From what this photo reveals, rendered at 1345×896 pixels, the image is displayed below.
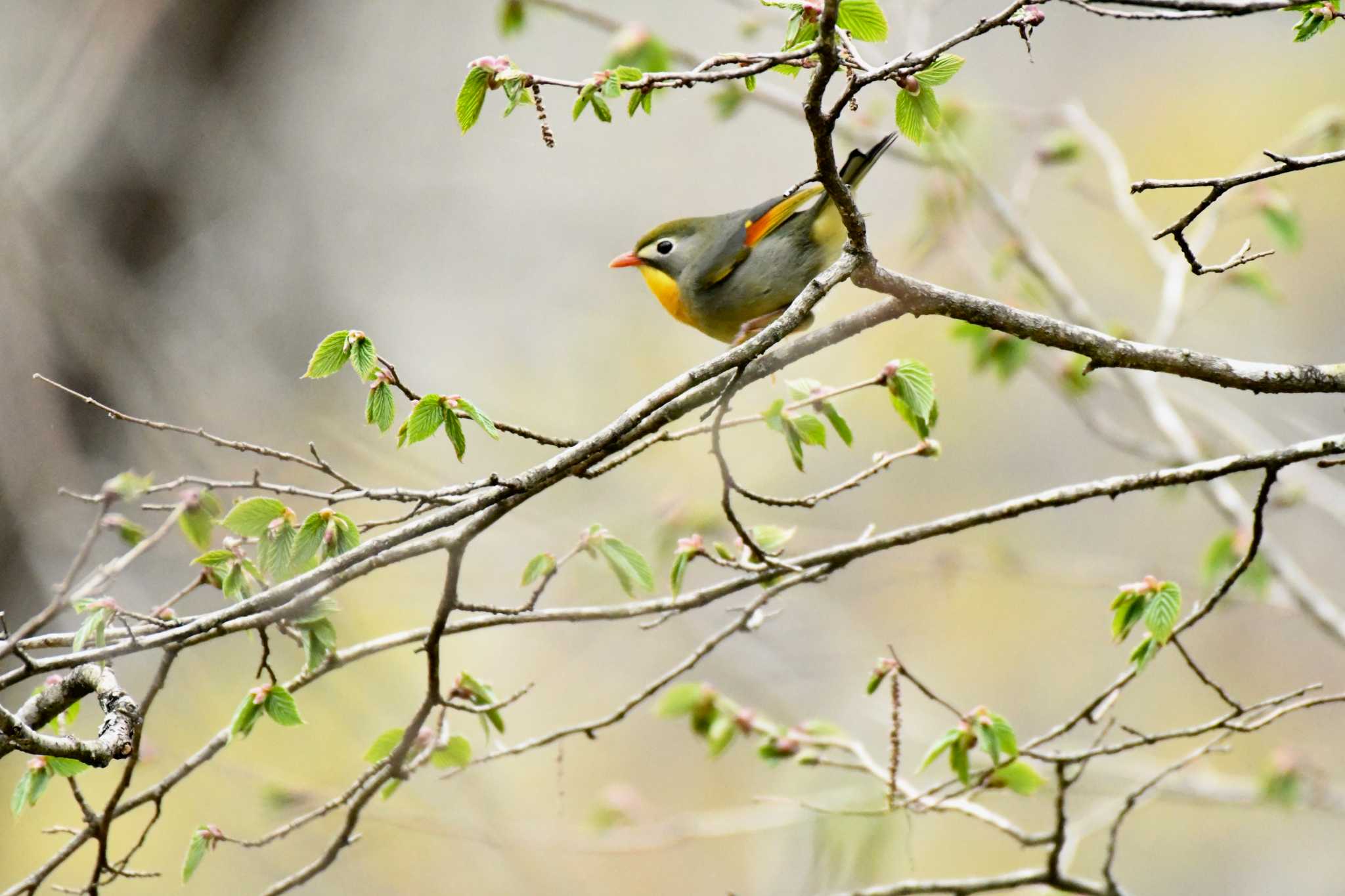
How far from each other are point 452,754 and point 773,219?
1694 millimetres

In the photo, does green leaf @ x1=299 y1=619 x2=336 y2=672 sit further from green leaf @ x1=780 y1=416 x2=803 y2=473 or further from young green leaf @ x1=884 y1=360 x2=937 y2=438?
young green leaf @ x1=884 y1=360 x2=937 y2=438

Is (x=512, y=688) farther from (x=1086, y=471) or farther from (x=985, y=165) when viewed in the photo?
(x=985, y=165)

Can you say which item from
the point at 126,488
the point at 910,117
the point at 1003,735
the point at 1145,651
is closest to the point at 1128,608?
the point at 1145,651

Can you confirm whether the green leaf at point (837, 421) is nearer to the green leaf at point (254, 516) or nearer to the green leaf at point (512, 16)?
the green leaf at point (254, 516)

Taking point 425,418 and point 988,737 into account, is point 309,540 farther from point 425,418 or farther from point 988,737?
point 988,737

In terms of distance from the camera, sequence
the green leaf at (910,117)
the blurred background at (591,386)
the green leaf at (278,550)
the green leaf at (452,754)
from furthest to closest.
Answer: the blurred background at (591,386) → the green leaf at (452,754) → the green leaf at (278,550) → the green leaf at (910,117)

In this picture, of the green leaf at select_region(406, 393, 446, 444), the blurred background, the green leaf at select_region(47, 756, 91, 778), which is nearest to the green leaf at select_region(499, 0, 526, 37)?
the blurred background

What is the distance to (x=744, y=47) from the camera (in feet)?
23.4

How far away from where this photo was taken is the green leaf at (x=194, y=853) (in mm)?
1993

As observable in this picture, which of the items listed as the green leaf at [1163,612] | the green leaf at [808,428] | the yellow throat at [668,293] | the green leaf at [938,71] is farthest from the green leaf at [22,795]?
the yellow throat at [668,293]

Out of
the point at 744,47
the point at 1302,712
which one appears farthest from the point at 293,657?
the point at 1302,712

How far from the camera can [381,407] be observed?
1.75 m

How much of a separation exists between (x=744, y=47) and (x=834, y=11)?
6.11 metres

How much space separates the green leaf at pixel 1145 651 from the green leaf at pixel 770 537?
0.65 metres
